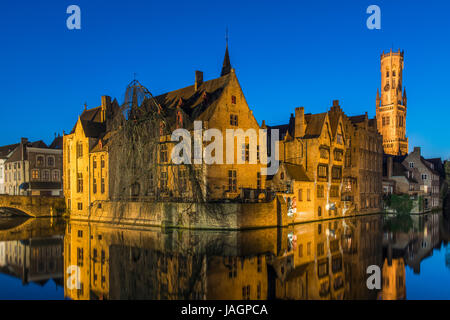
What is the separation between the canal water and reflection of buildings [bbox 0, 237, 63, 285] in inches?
2.2

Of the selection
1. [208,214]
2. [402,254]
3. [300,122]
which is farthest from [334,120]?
[402,254]

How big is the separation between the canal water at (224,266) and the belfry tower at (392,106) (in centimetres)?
11427

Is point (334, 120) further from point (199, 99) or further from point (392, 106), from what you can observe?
point (392, 106)

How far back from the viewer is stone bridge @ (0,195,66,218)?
52.2m

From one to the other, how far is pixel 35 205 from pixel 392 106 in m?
126

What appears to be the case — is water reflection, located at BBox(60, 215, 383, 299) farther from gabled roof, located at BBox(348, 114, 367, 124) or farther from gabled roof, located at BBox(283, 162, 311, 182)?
gabled roof, located at BBox(348, 114, 367, 124)

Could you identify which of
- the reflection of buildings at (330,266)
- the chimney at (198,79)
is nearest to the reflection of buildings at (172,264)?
the reflection of buildings at (330,266)

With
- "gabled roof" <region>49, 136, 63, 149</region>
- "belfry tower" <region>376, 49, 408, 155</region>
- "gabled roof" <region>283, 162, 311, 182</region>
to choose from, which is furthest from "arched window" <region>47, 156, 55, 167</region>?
"belfry tower" <region>376, 49, 408, 155</region>

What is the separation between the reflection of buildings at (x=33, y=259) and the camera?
19.3m

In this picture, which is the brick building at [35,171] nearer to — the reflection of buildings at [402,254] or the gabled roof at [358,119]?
the gabled roof at [358,119]

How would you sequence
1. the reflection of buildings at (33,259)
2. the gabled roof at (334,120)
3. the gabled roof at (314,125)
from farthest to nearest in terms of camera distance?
the gabled roof at (334,120) < the gabled roof at (314,125) < the reflection of buildings at (33,259)

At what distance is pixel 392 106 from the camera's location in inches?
5669
